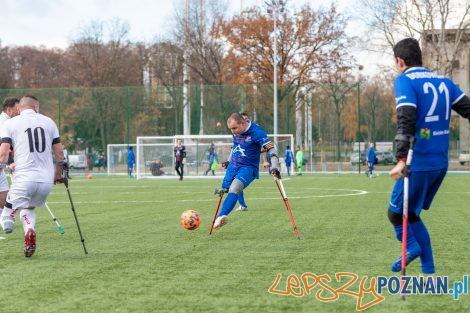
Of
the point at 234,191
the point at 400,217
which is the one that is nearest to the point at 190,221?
the point at 234,191

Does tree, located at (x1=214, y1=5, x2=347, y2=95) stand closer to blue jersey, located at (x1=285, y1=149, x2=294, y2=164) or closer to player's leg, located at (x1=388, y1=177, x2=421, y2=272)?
blue jersey, located at (x1=285, y1=149, x2=294, y2=164)

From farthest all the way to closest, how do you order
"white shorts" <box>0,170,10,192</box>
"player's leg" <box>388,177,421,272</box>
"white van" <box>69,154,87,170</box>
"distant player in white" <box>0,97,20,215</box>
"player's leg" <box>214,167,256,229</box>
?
"white van" <box>69,154,87,170</box>
"white shorts" <box>0,170,10,192</box>
"player's leg" <box>214,167,256,229</box>
"distant player in white" <box>0,97,20,215</box>
"player's leg" <box>388,177,421,272</box>

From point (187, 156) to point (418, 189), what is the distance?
37.1 metres

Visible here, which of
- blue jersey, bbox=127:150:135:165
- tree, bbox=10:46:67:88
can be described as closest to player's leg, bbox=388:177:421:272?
blue jersey, bbox=127:150:135:165

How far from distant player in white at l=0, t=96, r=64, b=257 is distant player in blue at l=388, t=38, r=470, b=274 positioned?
4.61 metres

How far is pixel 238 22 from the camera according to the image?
5906 cm

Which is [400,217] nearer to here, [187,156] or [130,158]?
[187,156]

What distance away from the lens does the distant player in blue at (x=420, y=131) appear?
6590 millimetres

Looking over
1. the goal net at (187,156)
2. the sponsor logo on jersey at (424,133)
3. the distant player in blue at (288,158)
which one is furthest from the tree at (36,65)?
the sponsor logo on jersey at (424,133)

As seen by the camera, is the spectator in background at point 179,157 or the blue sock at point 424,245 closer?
the blue sock at point 424,245

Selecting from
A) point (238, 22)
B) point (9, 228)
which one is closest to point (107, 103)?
point (238, 22)

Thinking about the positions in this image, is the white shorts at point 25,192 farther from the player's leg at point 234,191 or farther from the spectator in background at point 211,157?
the spectator in background at point 211,157

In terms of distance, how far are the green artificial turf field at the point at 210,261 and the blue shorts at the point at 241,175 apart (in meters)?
0.80

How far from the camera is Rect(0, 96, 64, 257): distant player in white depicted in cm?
942
